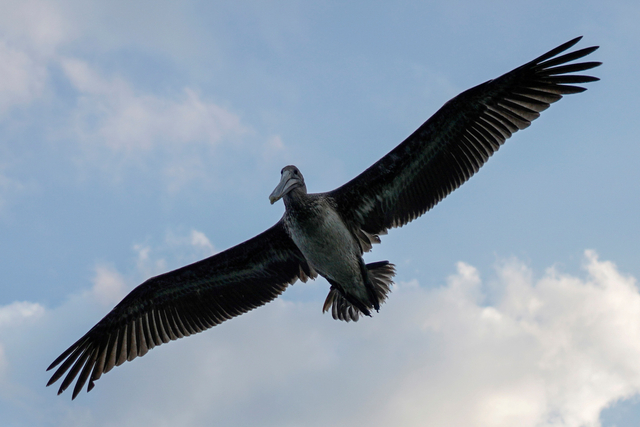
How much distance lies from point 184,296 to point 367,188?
344cm

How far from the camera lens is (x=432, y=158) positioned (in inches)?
376

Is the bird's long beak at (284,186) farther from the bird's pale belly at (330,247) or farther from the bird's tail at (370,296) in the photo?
the bird's tail at (370,296)

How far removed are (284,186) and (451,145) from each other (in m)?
2.46

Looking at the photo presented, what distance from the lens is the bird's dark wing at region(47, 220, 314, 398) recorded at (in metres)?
10.4

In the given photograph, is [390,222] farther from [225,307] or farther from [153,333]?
[153,333]

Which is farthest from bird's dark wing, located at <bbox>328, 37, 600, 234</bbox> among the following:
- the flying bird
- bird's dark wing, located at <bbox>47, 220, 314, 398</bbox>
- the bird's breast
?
bird's dark wing, located at <bbox>47, 220, 314, 398</bbox>

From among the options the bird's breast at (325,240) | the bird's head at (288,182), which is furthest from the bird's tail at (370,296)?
the bird's head at (288,182)

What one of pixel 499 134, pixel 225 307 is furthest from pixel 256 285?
pixel 499 134

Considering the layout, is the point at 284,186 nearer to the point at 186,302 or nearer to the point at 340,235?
the point at 340,235

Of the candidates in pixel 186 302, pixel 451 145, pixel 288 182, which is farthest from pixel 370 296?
pixel 186 302

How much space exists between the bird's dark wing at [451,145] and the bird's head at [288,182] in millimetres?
695

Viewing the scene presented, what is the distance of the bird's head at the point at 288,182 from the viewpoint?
338 inches

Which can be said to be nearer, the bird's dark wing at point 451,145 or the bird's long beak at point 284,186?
the bird's long beak at point 284,186

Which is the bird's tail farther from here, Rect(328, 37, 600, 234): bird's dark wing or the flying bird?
Rect(328, 37, 600, 234): bird's dark wing
